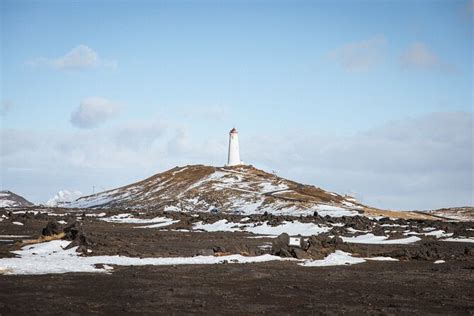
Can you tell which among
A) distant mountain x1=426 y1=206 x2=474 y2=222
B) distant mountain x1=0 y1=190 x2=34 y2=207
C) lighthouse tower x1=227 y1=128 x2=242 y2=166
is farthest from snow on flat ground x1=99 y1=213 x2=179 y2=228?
distant mountain x1=0 y1=190 x2=34 y2=207

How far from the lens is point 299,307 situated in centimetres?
1719

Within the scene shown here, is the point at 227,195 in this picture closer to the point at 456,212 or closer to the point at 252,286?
the point at 456,212

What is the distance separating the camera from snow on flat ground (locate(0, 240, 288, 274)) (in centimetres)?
2380

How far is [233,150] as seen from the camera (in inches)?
5571

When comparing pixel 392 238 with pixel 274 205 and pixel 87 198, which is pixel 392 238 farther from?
pixel 87 198

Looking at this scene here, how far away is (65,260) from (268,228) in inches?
1355

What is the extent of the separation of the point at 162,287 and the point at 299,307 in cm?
493

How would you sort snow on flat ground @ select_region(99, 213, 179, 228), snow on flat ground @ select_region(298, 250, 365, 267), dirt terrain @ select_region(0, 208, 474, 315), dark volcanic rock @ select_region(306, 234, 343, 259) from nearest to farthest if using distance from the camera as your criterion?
1. dirt terrain @ select_region(0, 208, 474, 315)
2. snow on flat ground @ select_region(298, 250, 365, 267)
3. dark volcanic rock @ select_region(306, 234, 343, 259)
4. snow on flat ground @ select_region(99, 213, 179, 228)

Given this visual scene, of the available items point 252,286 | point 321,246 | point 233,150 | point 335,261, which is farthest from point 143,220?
point 233,150

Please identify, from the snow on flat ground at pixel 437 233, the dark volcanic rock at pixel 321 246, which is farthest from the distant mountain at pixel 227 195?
the dark volcanic rock at pixel 321 246

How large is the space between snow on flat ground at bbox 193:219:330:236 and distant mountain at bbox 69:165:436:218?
71.2 feet

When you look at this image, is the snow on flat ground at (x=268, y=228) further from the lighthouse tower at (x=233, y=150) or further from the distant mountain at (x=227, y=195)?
the lighthouse tower at (x=233, y=150)

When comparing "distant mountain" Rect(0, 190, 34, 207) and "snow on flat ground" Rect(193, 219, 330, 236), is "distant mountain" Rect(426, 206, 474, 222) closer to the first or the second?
"snow on flat ground" Rect(193, 219, 330, 236)

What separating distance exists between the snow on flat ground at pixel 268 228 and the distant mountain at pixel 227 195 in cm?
2169
